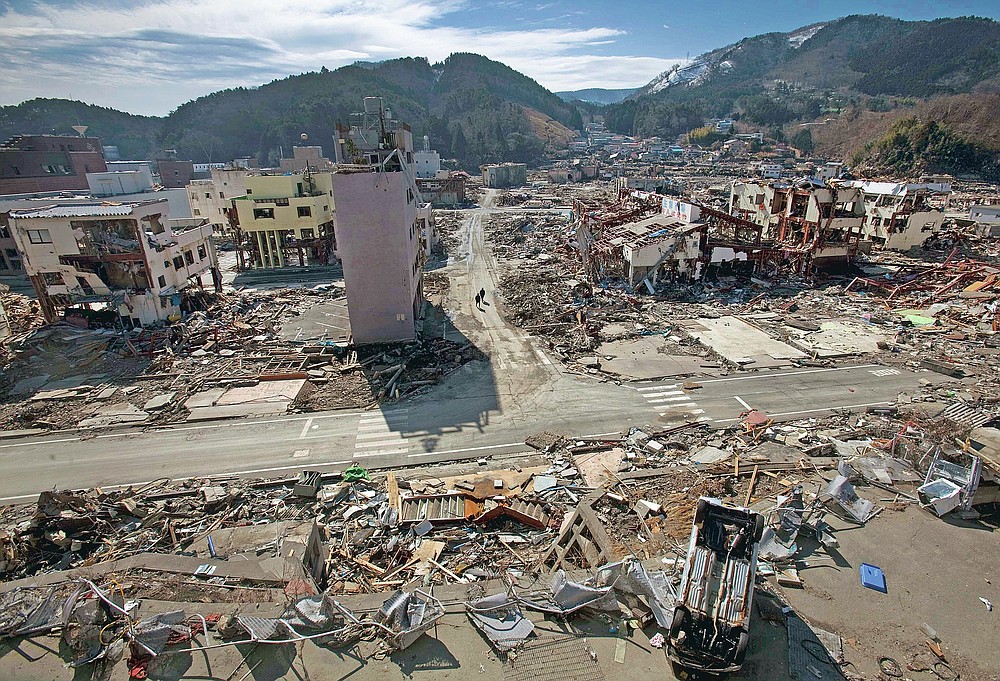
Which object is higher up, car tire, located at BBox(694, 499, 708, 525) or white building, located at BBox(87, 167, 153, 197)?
white building, located at BBox(87, 167, 153, 197)

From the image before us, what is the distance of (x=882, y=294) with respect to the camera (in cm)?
3388

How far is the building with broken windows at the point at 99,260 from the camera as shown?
2777cm

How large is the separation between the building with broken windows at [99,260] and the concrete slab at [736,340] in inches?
1254

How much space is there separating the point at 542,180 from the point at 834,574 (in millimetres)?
123298

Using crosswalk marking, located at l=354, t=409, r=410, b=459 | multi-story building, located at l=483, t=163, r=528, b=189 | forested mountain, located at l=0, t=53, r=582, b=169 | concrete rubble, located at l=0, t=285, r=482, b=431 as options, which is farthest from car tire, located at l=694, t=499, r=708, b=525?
forested mountain, located at l=0, t=53, r=582, b=169

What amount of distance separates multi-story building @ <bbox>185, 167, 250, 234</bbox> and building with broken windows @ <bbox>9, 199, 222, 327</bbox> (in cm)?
2584

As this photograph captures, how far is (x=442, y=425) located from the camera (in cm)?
1905

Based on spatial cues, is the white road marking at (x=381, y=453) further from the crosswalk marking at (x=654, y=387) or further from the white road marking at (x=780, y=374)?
the white road marking at (x=780, y=374)

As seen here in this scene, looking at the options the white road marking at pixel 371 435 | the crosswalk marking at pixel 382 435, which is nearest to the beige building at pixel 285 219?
the crosswalk marking at pixel 382 435

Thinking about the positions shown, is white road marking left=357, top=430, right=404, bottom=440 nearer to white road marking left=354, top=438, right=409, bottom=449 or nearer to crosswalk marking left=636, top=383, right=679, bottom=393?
white road marking left=354, top=438, right=409, bottom=449

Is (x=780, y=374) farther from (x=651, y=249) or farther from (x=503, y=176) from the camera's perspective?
(x=503, y=176)

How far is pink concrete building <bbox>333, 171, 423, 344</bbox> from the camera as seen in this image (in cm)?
2378

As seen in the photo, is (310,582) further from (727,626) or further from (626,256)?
(626,256)

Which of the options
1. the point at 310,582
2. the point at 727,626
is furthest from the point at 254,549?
the point at 727,626
